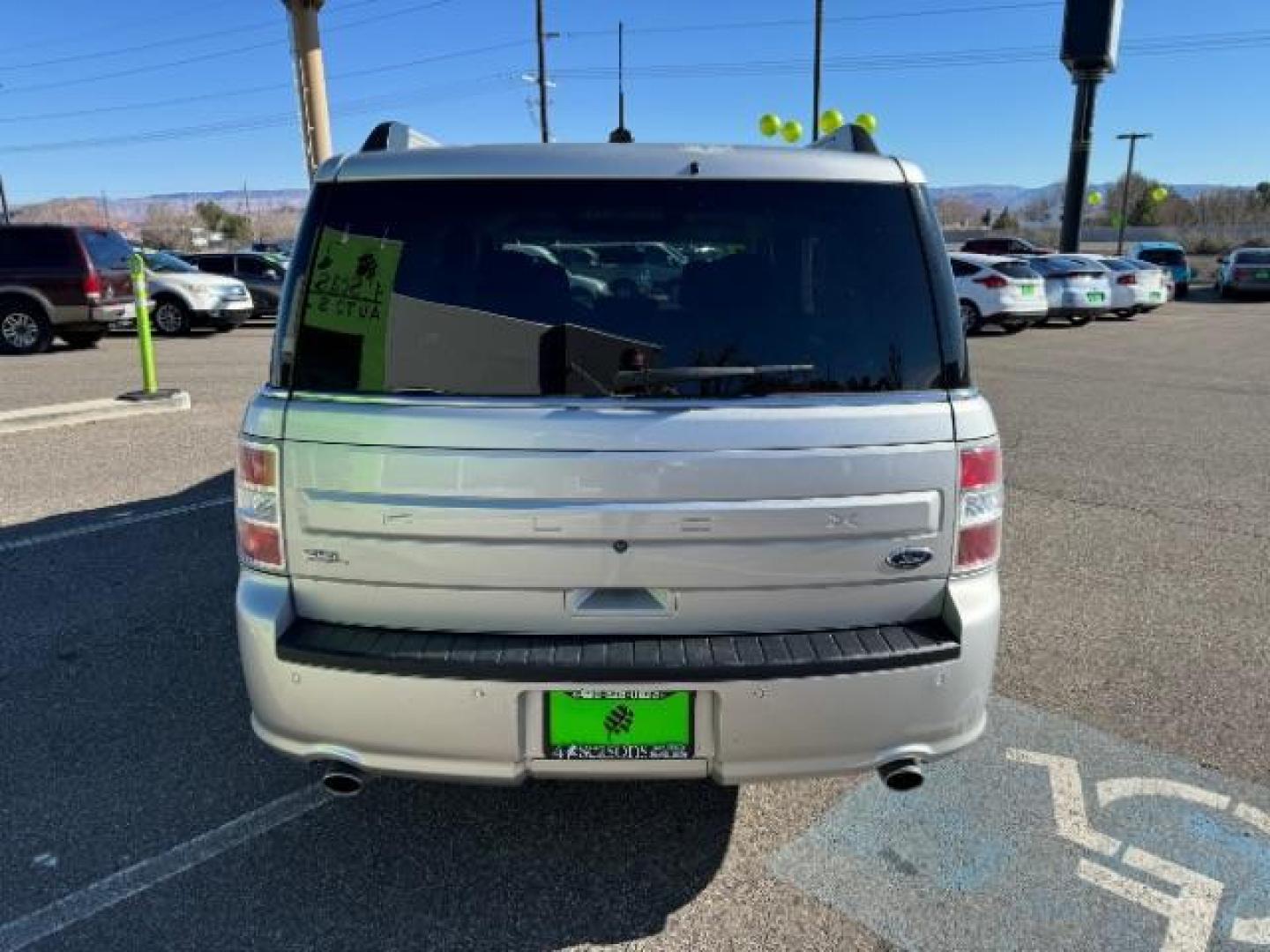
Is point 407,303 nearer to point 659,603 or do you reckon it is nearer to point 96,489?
point 659,603

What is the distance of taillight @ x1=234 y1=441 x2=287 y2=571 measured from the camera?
229 cm

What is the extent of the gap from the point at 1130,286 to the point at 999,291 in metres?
6.60

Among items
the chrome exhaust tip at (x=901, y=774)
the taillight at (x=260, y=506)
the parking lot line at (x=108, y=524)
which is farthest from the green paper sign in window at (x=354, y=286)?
the parking lot line at (x=108, y=524)

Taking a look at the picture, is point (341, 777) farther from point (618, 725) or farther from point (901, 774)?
point (901, 774)

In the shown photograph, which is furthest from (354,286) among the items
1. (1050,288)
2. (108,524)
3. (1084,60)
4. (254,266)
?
(1084,60)

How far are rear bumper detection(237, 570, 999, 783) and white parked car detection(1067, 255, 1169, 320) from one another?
22601mm

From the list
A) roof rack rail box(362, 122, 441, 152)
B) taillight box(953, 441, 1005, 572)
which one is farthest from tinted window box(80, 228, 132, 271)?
taillight box(953, 441, 1005, 572)

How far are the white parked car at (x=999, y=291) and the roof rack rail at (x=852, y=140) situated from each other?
1664 cm

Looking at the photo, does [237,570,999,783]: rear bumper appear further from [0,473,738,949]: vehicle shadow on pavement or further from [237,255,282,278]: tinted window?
[237,255,282,278]: tinted window

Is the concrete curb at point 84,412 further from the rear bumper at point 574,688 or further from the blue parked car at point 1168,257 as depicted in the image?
the blue parked car at point 1168,257

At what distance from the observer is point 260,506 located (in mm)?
2322

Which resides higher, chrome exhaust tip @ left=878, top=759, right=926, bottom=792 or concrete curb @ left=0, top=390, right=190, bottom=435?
chrome exhaust tip @ left=878, top=759, right=926, bottom=792

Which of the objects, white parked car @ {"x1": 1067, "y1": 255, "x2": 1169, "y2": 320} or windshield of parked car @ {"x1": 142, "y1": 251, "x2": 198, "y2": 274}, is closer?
windshield of parked car @ {"x1": 142, "y1": 251, "x2": 198, "y2": 274}

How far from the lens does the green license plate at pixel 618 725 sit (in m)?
2.19
